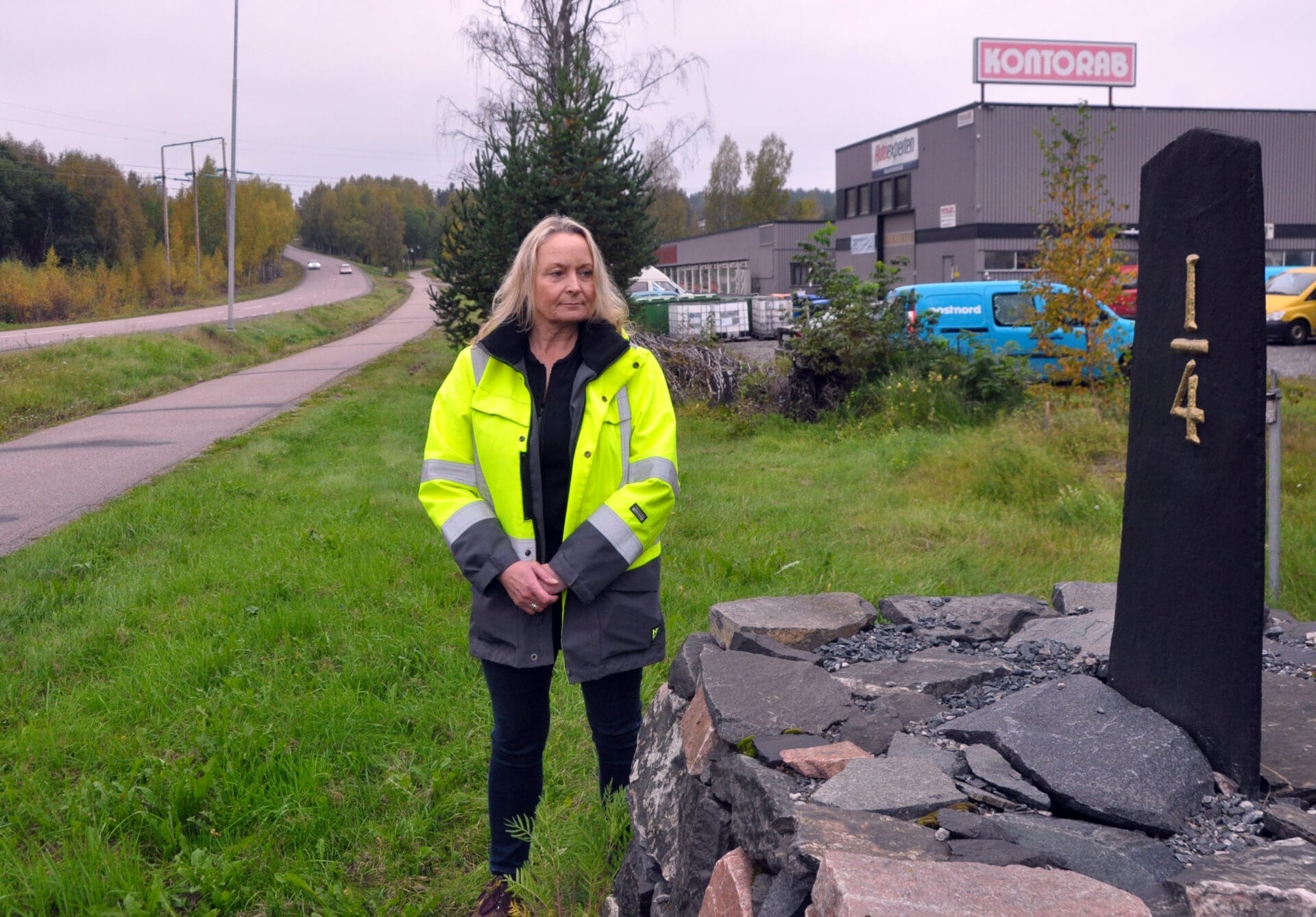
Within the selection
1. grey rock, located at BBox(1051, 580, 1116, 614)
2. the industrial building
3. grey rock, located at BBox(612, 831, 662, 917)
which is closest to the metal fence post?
grey rock, located at BBox(1051, 580, 1116, 614)

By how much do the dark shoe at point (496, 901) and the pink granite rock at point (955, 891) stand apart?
1482 millimetres

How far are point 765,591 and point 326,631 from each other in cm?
233

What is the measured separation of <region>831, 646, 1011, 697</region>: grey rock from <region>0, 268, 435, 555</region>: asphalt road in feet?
21.8

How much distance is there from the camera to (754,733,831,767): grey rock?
2.92 m

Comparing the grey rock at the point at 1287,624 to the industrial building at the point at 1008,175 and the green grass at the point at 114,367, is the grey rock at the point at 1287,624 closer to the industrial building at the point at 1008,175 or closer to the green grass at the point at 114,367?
the green grass at the point at 114,367

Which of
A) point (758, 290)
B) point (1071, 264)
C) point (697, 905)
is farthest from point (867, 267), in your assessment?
point (697, 905)

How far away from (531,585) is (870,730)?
39.4 inches

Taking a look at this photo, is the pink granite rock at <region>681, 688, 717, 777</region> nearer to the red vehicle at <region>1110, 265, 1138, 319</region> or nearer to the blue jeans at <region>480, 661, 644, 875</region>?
the blue jeans at <region>480, 661, 644, 875</region>

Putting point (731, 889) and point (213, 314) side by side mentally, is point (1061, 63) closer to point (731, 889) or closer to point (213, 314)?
point (213, 314)

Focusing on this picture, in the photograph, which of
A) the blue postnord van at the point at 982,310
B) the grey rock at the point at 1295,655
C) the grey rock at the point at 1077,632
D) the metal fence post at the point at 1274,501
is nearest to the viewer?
the grey rock at the point at 1295,655

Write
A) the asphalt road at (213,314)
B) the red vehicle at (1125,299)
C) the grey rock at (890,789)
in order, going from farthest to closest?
1. the asphalt road at (213,314)
2. the red vehicle at (1125,299)
3. the grey rock at (890,789)

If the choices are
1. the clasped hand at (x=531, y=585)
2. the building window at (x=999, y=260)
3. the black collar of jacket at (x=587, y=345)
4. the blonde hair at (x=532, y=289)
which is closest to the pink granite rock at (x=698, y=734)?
the clasped hand at (x=531, y=585)

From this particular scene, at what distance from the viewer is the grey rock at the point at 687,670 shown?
378cm

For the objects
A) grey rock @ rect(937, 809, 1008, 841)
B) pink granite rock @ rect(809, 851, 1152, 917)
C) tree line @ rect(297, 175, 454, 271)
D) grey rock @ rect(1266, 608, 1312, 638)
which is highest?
tree line @ rect(297, 175, 454, 271)
